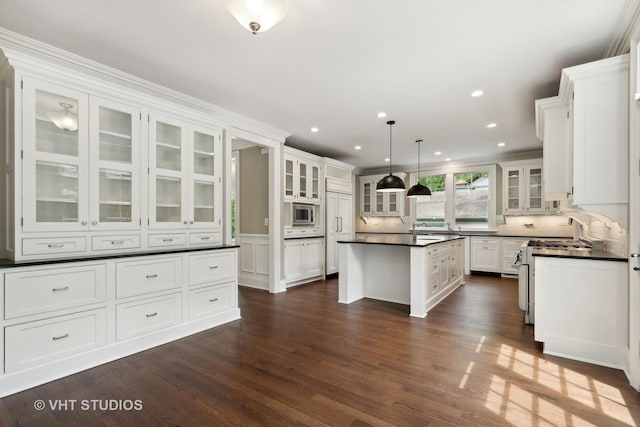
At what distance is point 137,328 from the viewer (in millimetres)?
3021

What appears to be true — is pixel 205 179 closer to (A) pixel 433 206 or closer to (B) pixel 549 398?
(B) pixel 549 398

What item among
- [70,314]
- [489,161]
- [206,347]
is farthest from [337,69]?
[489,161]

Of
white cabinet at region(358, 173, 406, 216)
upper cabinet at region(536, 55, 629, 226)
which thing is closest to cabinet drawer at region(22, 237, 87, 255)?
upper cabinet at region(536, 55, 629, 226)

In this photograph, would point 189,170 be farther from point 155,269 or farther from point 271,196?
point 271,196

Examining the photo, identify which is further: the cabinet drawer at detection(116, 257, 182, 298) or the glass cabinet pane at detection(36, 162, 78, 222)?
the cabinet drawer at detection(116, 257, 182, 298)

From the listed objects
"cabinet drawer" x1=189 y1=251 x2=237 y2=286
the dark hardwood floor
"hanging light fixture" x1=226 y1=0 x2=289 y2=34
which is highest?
"hanging light fixture" x1=226 y1=0 x2=289 y2=34

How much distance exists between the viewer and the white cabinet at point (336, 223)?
22.2 ft

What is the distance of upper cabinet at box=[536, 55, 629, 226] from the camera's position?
252cm

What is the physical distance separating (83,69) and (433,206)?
7.41 meters

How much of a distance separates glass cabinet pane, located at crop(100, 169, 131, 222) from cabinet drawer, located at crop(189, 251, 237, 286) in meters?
0.83

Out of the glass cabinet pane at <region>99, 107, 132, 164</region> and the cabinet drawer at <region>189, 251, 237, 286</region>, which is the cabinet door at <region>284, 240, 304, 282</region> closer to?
the cabinet drawer at <region>189, 251, 237, 286</region>

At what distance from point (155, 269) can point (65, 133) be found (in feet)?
4.84

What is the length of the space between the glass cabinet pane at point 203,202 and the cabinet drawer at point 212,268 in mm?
483

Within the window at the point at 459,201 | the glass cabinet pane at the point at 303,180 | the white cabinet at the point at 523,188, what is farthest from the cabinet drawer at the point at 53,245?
the white cabinet at the point at 523,188
